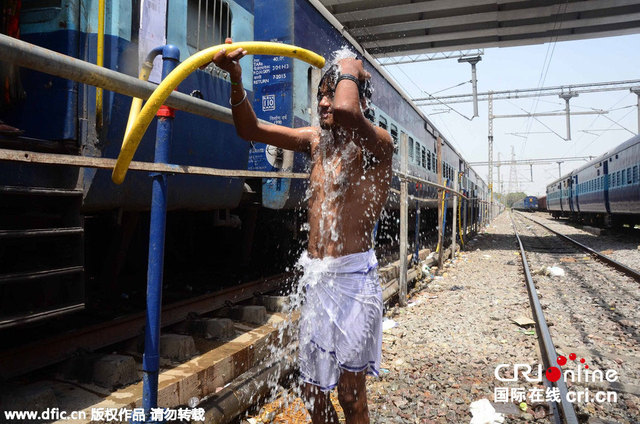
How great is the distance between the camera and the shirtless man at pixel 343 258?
1914mm

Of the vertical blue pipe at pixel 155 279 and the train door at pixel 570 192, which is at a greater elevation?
the train door at pixel 570 192

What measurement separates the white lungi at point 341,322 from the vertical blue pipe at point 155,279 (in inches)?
26.3

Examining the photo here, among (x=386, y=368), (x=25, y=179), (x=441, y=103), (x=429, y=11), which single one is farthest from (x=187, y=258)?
(x=441, y=103)

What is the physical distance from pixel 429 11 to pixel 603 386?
11.1 metres

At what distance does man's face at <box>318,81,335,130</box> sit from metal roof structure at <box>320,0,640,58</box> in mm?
10738

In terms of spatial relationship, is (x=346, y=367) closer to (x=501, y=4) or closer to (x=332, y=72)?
(x=332, y=72)

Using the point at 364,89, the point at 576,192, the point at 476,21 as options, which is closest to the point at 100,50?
the point at 364,89

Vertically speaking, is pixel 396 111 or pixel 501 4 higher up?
pixel 501 4

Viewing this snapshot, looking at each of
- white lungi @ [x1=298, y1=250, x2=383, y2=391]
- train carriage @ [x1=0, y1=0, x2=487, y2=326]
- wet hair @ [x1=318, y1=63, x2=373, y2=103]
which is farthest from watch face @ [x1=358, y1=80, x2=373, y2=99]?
train carriage @ [x1=0, y1=0, x2=487, y2=326]

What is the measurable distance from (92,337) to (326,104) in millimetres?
2274

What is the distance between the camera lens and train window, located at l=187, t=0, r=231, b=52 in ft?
12.0

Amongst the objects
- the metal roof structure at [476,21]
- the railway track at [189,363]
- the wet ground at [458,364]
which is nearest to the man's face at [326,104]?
the railway track at [189,363]

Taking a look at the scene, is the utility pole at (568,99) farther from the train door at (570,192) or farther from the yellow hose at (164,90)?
the yellow hose at (164,90)

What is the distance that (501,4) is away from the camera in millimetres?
11414
